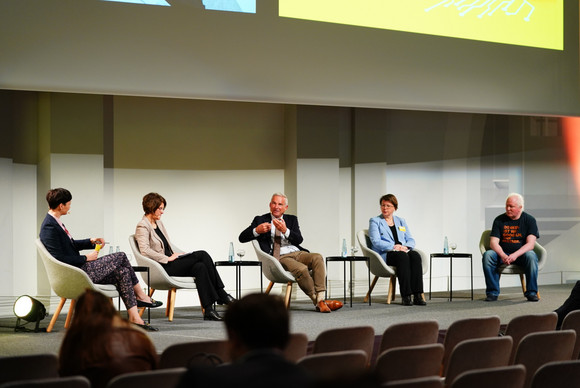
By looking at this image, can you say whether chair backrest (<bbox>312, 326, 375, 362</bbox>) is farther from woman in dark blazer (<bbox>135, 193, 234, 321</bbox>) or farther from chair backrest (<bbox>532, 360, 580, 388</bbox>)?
woman in dark blazer (<bbox>135, 193, 234, 321</bbox>)

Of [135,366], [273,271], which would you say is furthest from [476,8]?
[135,366]

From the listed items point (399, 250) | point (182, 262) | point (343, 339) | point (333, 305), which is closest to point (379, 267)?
point (399, 250)

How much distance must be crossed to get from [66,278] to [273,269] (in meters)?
1.98

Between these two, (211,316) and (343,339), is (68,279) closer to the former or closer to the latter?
(211,316)

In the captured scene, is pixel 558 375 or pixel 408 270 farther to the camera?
pixel 408 270

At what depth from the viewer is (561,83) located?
9.18 meters

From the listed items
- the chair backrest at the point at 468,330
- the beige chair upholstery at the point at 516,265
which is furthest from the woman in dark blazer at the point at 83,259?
the beige chair upholstery at the point at 516,265

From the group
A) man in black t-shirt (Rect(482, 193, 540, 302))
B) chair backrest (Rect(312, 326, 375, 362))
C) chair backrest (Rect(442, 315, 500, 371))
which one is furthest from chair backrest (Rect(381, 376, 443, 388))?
man in black t-shirt (Rect(482, 193, 540, 302))

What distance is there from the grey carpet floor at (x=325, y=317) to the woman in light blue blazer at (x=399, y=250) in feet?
0.64

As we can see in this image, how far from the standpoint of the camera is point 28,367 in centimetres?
264

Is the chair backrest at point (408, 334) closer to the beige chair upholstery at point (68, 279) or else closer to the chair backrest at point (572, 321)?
the chair backrest at point (572, 321)

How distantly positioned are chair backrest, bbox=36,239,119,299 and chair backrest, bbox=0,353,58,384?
3.36 metres

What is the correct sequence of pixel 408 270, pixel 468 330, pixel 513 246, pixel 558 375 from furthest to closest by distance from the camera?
pixel 513 246 < pixel 408 270 < pixel 468 330 < pixel 558 375

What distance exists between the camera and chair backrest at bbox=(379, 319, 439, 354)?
3.59 m
